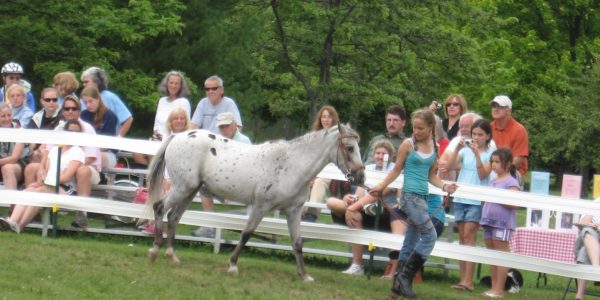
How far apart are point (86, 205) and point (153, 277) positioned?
2860 millimetres

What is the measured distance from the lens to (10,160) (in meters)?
13.6

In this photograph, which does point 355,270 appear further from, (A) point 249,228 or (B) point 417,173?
(B) point 417,173

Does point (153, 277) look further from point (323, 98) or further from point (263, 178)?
point (323, 98)

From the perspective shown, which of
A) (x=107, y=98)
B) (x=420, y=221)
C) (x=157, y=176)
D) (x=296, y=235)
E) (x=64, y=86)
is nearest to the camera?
(x=420, y=221)

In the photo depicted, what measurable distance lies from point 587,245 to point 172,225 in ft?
14.3

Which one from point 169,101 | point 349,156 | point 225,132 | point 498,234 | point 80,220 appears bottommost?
point 80,220

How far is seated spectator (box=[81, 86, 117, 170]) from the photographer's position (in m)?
14.0

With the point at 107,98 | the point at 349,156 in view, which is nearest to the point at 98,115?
the point at 107,98

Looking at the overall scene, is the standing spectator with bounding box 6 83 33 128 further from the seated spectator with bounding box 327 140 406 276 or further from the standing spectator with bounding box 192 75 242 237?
the seated spectator with bounding box 327 140 406 276

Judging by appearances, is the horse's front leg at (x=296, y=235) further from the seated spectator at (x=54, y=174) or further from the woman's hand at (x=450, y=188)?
the seated spectator at (x=54, y=174)

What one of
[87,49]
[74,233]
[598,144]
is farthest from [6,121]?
[598,144]

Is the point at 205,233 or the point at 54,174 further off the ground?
the point at 54,174

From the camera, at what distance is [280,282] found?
1088 centimetres

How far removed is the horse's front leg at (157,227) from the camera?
1133 cm
